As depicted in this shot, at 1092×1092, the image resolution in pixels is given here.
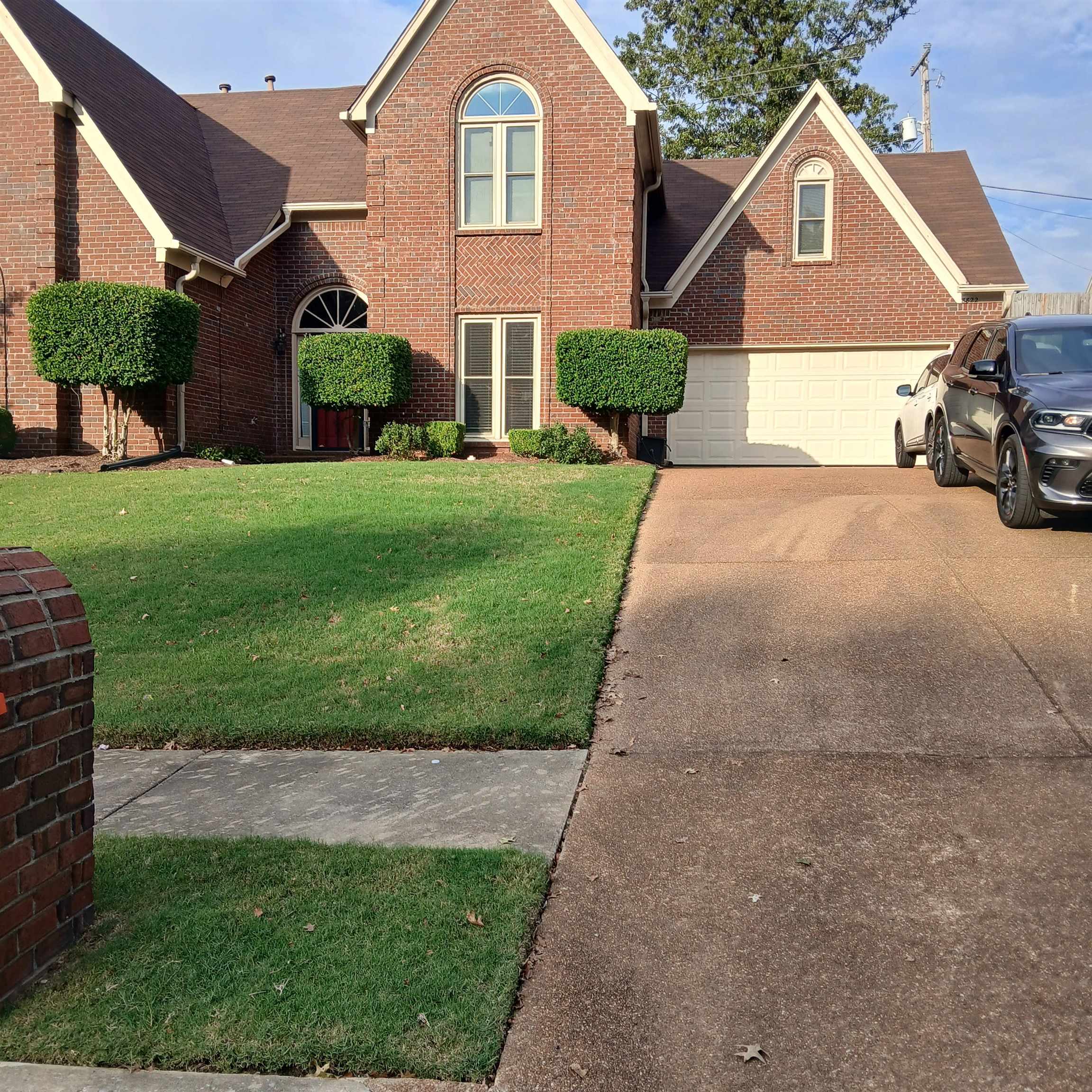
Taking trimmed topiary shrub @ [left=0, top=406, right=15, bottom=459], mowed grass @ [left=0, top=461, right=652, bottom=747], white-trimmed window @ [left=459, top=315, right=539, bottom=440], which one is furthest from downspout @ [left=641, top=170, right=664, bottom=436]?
trimmed topiary shrub @ [left=0, top=406, right=15, bottom=459]

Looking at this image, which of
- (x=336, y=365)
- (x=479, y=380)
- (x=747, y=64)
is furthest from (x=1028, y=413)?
(x=747, y=64)

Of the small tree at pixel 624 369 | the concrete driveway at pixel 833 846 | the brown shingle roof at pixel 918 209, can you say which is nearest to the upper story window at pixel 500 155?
the small tree at pixel 624 369

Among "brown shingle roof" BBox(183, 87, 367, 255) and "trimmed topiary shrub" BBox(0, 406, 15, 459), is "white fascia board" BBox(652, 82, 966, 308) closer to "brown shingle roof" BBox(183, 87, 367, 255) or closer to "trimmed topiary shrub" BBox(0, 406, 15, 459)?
"brown shingle roof" BBox(183, 87, 367, 255)

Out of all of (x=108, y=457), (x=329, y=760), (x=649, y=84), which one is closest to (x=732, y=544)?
(x=329, y=760)

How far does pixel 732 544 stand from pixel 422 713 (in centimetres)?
416

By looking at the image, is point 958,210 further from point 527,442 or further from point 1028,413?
point 1028,413

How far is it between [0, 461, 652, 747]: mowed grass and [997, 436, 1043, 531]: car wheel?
3.39 metres

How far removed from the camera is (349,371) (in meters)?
15.5

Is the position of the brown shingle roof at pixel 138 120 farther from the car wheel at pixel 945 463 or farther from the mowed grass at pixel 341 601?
the car wheel at pixel 945 463

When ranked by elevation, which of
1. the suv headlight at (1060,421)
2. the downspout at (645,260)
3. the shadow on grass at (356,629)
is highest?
the downspout at (645,260)

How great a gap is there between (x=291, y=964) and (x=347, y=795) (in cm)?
152

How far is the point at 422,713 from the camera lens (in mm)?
5613

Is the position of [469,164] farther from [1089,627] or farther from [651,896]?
[651,896]

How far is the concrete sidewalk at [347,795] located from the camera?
4.21m
